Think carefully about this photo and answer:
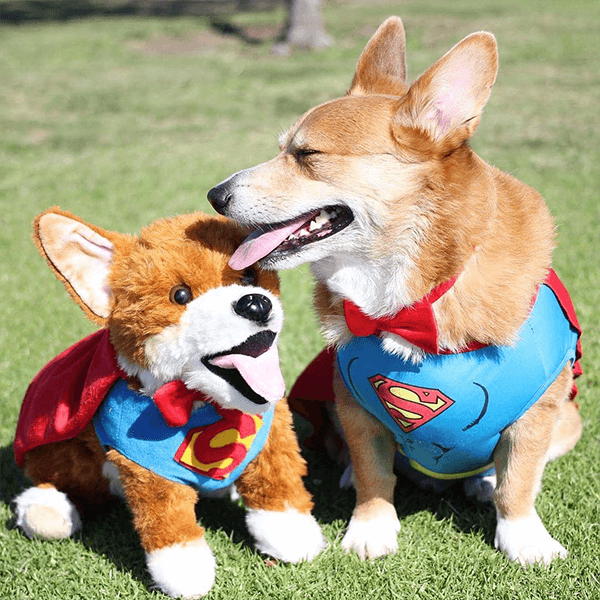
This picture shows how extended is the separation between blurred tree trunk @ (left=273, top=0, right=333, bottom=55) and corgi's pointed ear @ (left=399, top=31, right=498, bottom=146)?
15.3 metres

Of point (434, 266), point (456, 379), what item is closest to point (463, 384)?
point (456, 379)

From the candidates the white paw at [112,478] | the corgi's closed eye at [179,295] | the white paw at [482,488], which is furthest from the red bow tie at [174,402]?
the white paw at [482,488]

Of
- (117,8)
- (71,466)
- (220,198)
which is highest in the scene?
(220,198)

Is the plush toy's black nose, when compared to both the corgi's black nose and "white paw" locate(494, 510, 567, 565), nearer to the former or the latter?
the corgi's black nose

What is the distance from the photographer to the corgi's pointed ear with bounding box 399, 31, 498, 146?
2.36 m

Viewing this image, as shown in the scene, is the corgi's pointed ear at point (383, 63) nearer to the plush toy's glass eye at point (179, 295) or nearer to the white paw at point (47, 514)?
the plush toy's glass eye at point (179, 295)

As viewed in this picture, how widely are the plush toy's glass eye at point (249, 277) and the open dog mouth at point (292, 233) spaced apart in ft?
0.15

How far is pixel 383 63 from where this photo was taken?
302cm

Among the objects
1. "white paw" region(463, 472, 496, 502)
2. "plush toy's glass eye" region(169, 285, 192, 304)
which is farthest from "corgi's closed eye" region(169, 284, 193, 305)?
"white paw" region(463, 472, 496, 502)

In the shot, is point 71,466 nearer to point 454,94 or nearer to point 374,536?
point 374,536

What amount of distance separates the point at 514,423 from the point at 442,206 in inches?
33.6

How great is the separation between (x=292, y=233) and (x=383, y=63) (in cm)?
93

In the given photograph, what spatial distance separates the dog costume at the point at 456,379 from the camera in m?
2.49

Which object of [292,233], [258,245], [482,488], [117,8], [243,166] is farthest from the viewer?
[117,8]
